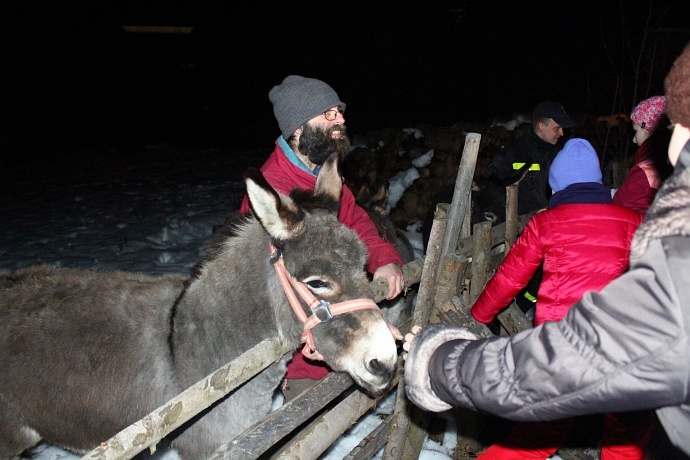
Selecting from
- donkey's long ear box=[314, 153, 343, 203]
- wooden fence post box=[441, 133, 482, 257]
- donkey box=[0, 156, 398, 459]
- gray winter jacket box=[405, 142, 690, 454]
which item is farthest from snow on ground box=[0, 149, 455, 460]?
gray winter jacket box=[405, 142, 690, 454]

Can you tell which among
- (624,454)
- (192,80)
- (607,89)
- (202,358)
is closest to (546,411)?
(202,358)

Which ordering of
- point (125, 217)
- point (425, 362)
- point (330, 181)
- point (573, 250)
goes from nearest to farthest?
point (425, 362) → point (330, 181) → point (573, 250) → point (125, 217)

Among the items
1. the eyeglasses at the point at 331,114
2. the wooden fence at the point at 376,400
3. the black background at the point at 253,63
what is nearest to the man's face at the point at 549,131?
the wooden fence at the point at 376,400

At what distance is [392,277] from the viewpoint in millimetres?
2928

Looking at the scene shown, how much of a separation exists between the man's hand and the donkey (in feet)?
1.55

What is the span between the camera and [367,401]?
10.5 feet

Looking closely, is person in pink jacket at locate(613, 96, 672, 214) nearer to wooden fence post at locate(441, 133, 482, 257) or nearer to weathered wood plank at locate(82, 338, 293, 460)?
wooden fence post at locate(441, 133, 482, 257)

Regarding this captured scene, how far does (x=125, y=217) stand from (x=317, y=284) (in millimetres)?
9596

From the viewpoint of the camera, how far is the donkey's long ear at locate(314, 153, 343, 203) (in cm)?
267

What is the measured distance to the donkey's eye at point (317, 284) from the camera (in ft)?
7.85

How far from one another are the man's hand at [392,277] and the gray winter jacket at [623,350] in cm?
141

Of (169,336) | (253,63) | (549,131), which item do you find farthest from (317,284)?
(253,63)

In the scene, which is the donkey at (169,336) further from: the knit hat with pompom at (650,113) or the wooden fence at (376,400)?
the knit hat with pompom at (650,113)

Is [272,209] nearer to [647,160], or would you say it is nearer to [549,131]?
[647,160]
